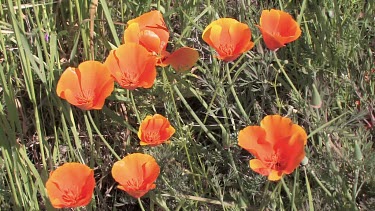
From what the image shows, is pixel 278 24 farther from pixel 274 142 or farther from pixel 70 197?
pixel 70 197

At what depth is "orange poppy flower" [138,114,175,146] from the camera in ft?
4.18

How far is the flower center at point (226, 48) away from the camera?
1.27 m

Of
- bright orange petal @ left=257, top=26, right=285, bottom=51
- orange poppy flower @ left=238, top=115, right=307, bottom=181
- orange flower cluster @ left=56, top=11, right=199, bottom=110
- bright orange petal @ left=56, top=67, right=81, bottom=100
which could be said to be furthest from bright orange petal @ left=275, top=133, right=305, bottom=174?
bright orange petal @ left=56, top=67, right=81, bottom=100

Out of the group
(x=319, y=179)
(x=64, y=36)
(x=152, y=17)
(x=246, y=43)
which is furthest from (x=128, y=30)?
(x=319, y=179)

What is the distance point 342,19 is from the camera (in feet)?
5.08

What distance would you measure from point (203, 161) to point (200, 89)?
19cm

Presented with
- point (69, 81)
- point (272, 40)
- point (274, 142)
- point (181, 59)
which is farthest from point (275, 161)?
point (69, 81)

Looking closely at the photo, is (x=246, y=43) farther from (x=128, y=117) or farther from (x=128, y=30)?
(x=128, y=117)

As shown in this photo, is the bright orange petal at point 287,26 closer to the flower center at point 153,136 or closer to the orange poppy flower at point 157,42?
the orange poppy flower at point 157,42

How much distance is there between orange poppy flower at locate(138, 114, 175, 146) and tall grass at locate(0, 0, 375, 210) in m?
0.03

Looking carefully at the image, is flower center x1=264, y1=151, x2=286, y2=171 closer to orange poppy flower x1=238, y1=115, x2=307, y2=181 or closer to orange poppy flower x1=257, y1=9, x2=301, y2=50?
orange poppy flower x1=238, y1=115, x2=307, y2=181

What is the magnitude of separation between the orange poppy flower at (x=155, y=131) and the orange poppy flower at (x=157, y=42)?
0.13 meters

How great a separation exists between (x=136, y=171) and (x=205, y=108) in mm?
314

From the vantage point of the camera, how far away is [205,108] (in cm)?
151
